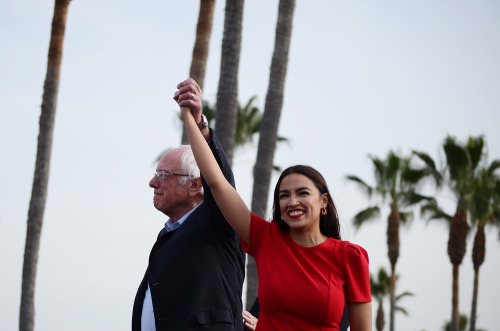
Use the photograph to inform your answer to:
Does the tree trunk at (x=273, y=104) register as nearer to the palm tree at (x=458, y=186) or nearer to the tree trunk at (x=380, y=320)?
→ the palm tree at (x=458, y=186)

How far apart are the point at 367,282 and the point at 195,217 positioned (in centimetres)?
103

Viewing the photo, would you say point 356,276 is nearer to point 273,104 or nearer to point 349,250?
point 349,250

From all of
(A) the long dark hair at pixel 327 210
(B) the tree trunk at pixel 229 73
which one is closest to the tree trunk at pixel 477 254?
(B) the tree trunk at pixel 229 73

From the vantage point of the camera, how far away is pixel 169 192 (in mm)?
3861

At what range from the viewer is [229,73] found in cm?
1188

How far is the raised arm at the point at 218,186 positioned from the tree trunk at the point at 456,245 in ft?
70.1

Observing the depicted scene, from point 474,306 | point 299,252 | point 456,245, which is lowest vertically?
point 474,306

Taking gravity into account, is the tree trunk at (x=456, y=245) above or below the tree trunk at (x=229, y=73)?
below

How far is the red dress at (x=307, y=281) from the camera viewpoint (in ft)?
9.64

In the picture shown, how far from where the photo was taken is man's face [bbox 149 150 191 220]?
3.86 m

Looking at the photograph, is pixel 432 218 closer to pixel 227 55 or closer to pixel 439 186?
pixel 439 186

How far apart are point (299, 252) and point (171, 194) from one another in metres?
1.01

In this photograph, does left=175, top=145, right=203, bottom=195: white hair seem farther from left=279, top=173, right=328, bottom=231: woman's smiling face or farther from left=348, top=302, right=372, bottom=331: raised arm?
left=348, top=302, right=372, bottom=331: raised arm

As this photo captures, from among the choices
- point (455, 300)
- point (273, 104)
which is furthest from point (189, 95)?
point (455, 300)
